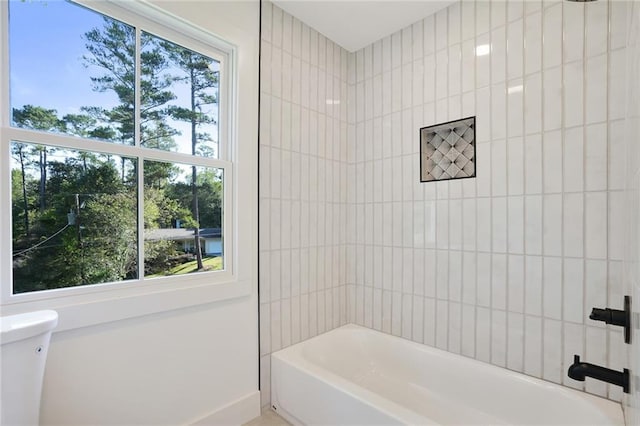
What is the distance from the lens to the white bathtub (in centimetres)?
146

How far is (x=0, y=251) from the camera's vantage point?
1.15 metres

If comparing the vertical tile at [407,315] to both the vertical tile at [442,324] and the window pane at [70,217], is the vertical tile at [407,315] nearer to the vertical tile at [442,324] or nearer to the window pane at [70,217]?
the vertical tile at [442,324]

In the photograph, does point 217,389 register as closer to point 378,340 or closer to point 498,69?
point 378,340

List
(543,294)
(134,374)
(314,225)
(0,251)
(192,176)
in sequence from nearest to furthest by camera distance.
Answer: (0,251)
(134,374)
(543,294)
(192,176)
(314,225)

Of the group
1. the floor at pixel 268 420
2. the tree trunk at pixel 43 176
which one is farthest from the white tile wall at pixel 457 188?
the tree trunk at pixel 43 176

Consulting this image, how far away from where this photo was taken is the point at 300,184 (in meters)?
2.18

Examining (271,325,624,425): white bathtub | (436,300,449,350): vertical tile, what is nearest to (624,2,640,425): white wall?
(271,325,624,425): white bathtub

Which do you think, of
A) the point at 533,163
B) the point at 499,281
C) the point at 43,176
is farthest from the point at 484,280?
the point at 43,176

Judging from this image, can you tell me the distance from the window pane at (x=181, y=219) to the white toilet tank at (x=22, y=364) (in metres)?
0.49

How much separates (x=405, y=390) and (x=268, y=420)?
91 cm

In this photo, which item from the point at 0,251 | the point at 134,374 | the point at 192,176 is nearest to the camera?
the point at 0,251

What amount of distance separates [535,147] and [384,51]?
1.31 m

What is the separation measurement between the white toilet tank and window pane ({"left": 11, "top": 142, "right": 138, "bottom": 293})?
0.24 m

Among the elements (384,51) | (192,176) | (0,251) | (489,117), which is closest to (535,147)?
(489,117)
